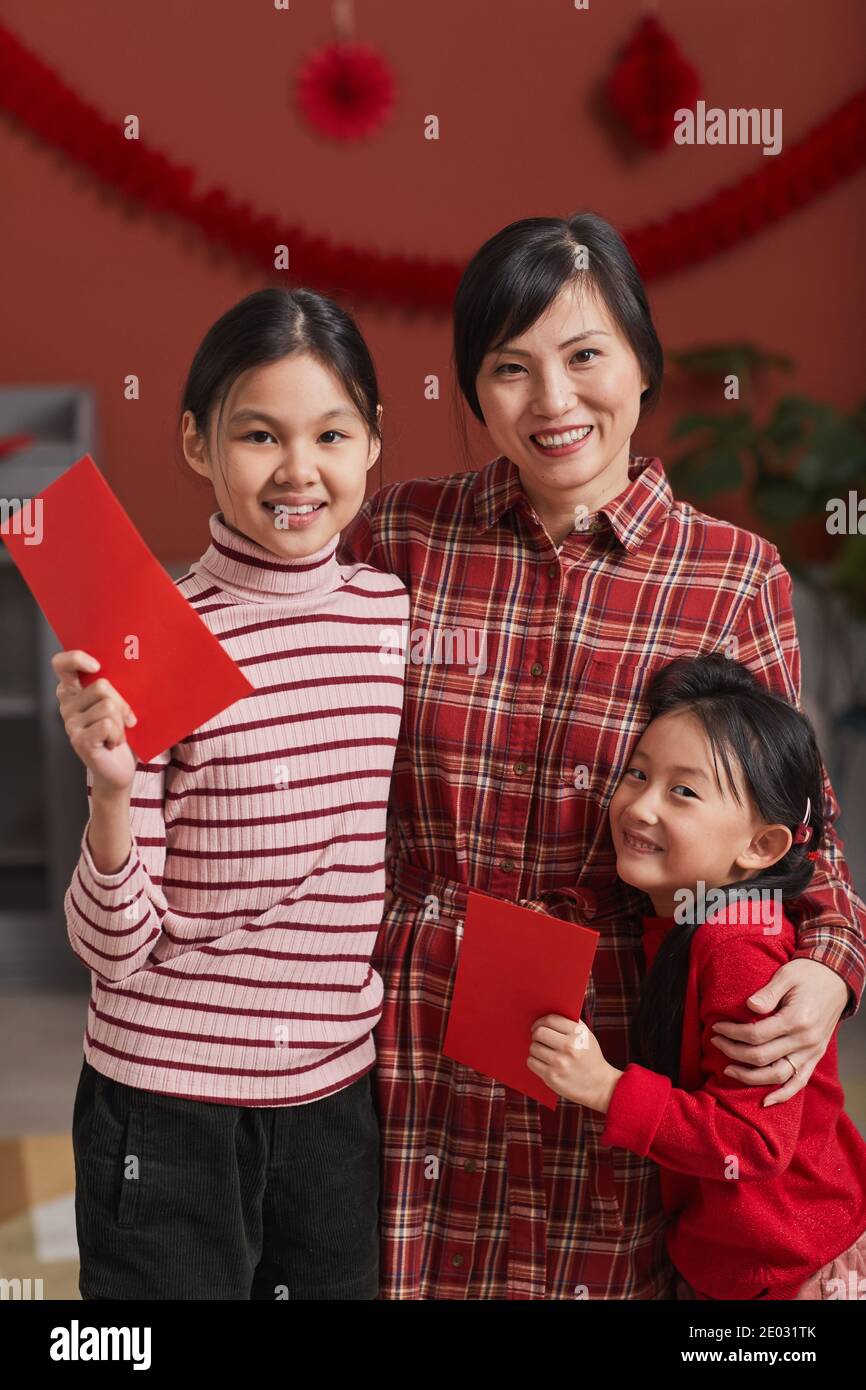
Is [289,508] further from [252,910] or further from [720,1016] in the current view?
[720,1016]

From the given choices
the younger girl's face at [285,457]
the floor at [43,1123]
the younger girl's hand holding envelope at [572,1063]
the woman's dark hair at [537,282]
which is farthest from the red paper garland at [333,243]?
the younger girl's hand holding envelope at [572,1063]

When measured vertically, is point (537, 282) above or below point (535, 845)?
above

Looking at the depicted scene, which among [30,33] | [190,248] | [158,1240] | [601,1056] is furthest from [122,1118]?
[30,33]

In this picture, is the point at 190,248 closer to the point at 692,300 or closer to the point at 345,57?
the point at 345,57

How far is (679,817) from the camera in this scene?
121 centimetres

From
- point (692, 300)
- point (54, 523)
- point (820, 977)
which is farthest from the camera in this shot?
point (692, 300)

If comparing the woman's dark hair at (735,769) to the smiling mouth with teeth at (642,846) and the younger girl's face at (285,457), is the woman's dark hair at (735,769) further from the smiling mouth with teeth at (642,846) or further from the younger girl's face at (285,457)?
the younger girl's face at (285,457)

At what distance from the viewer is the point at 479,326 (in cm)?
125

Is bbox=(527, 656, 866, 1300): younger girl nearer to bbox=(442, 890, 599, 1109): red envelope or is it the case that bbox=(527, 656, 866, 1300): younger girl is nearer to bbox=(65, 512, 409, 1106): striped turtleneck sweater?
bbox=(442, 890, 599, 1109): red envelope

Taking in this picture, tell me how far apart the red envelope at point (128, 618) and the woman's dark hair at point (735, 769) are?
1.39 ft

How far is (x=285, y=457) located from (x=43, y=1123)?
6.18ft

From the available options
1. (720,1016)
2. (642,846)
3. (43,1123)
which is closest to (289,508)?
(642,846)

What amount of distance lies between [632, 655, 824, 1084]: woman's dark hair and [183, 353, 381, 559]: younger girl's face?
341mm

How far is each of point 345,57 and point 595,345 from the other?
2.48 meters
